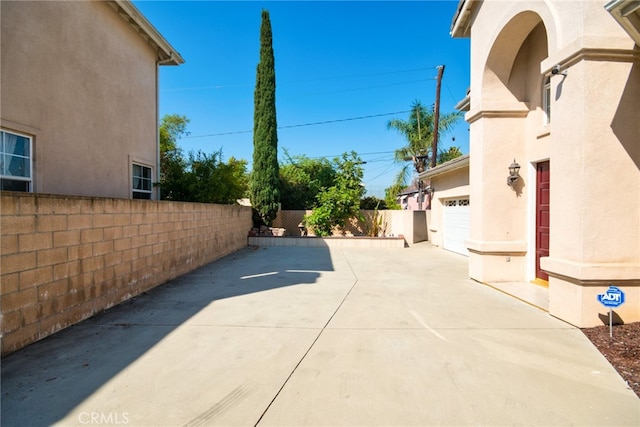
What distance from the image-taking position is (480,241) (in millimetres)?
6695

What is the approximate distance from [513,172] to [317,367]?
571 centimetres

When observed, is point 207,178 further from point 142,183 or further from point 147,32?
Result: point 147,32

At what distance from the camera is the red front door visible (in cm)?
612

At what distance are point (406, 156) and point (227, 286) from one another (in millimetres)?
17896

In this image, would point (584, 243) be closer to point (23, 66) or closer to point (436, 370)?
point (436, 370)

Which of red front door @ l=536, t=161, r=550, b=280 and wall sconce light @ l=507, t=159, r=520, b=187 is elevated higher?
A: wall sconce light @ l=507, t=159, r=520, b=187

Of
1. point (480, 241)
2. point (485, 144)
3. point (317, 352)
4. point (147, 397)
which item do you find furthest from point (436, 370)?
point (485, 144)

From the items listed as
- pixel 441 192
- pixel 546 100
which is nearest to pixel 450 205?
pixel 441 192

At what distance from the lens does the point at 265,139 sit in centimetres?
1521

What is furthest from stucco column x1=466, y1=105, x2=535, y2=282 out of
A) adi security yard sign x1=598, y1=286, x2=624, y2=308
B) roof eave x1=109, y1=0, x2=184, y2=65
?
roof eave x1=109, y1=0, x2=184, y2=65

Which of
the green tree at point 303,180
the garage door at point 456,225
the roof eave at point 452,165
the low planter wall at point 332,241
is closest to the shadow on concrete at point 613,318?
the garage door at point 456,225

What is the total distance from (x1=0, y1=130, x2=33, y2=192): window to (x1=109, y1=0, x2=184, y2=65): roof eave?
427 cm

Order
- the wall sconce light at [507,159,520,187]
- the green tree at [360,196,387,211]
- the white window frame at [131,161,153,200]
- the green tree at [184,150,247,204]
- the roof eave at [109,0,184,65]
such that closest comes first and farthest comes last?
the wall sconce light at [507,159,520,187] → the roof eave at [109,0,184,65] → the white window frame at [131,161,153,200] → the green tree at [184,150,247,204] → the green tree at [360,196,387,211]

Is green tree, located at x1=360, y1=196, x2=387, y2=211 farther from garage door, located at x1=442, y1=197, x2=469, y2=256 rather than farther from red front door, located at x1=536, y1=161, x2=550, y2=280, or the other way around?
red front door, located at x1=536, y1=161, x2=550, y2=280
